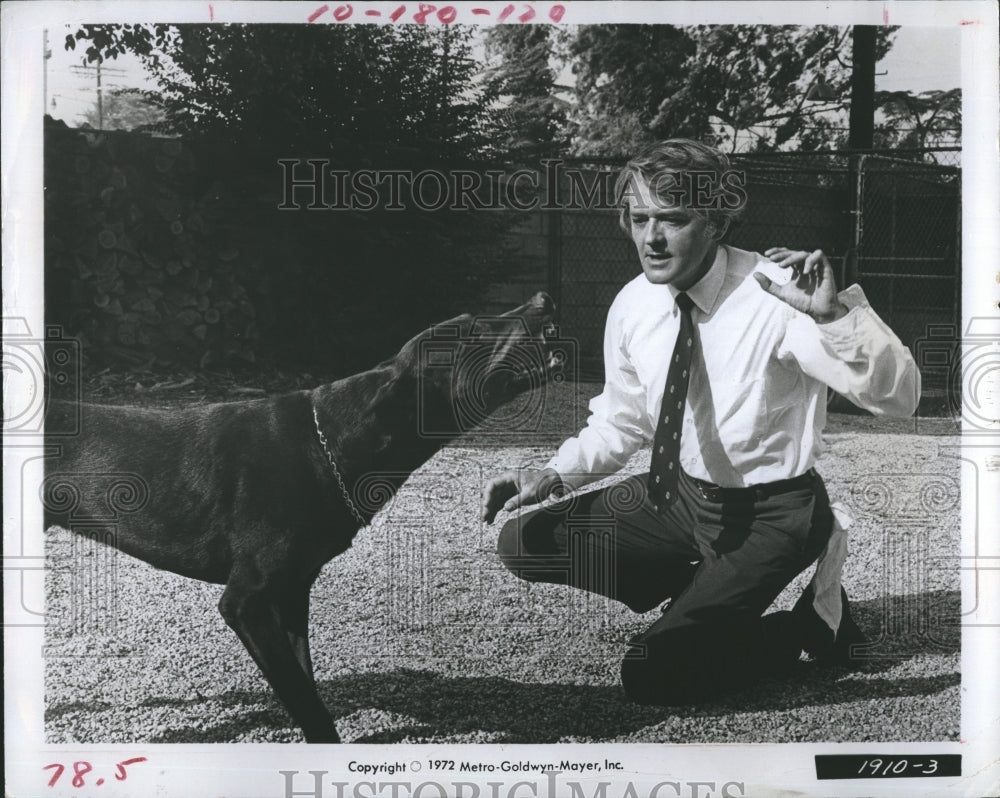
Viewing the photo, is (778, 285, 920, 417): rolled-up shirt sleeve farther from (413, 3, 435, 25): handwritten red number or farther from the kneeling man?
(413, 3, 435, 25): handwritten red number

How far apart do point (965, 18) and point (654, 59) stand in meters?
0.94

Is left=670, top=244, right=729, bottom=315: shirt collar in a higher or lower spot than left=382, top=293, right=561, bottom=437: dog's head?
higher

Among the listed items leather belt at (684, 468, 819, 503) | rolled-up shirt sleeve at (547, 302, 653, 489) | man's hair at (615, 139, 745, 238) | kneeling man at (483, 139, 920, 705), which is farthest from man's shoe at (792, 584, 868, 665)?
man's hair at (615, 139, 745, 238)

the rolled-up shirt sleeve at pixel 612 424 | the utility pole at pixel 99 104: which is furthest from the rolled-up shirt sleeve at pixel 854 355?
the utility pole at pixel 99 104

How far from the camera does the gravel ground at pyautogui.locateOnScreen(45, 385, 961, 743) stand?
11.3 ft

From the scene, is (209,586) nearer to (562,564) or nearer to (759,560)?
(562,564)

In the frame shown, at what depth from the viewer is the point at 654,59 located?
3.40m

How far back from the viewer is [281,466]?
11.1 feet

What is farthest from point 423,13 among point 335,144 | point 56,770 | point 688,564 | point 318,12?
point 56,770

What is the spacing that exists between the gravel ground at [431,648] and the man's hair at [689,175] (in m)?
0.71

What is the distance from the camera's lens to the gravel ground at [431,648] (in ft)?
11.3

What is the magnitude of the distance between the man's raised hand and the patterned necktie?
9.9 inches

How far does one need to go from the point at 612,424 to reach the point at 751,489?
454 millimetres

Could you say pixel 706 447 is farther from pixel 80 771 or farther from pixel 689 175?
pixel 80 771
